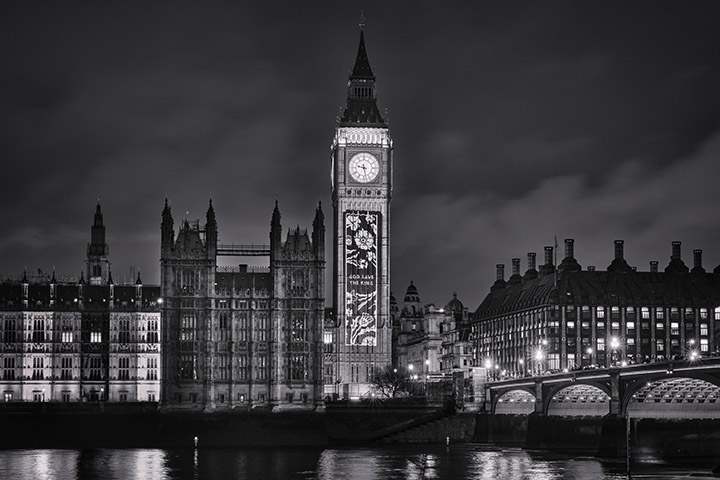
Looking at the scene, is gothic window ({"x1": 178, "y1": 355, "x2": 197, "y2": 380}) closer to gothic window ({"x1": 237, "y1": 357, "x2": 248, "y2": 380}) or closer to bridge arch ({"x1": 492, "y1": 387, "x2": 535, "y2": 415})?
gothic window ({"x1": 237, "y1": 357, "x2": 248, "y2": 380})

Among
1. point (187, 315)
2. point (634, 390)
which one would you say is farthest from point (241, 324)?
point (634, 390)

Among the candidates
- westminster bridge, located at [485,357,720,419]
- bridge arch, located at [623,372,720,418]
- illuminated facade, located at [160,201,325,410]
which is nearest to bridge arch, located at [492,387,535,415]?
westminster bridge, located at [485,357,720,419]

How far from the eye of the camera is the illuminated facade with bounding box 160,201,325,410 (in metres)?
189

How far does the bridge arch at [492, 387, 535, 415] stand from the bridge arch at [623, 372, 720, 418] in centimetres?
3326

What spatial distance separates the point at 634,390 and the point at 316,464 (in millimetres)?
32270

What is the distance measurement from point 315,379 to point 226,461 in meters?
45.1

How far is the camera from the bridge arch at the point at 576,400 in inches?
6171

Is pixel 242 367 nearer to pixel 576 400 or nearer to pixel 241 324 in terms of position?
pixel 241 324

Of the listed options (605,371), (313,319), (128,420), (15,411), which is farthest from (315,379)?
(605,371)

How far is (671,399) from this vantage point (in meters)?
143

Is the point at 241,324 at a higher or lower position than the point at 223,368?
higher

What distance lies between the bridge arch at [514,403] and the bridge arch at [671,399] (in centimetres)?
3326

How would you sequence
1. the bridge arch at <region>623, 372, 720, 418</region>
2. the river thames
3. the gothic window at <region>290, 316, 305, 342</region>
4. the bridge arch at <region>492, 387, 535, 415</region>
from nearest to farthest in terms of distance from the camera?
the river thames → the bridge arch at <region>623, 372, 720, 418</region> → the bridge arch at <region>492, 387, 535, 415</region> → the gothic window at <region>290, 316, 305, 342</region>

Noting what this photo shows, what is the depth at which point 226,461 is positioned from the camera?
479 feet
